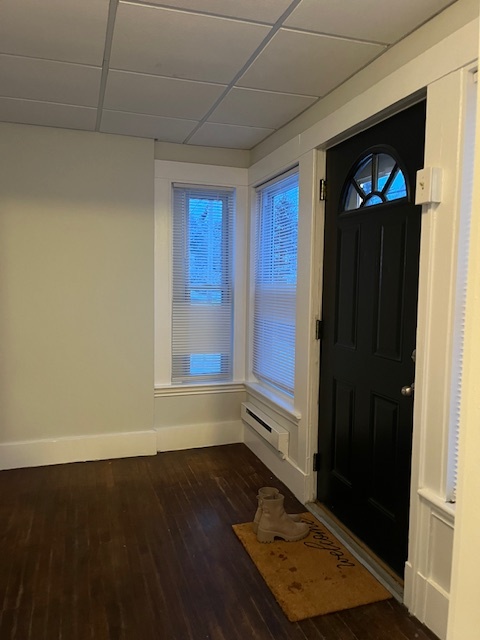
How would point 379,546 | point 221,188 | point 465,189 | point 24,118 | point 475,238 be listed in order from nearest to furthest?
point 475,238 → point 465,189 → point 379,546 → point 24,118 → point 221,188

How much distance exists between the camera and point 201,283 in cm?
386

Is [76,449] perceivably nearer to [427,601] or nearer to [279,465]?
[279,465]

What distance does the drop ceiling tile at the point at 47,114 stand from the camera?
2924 mm

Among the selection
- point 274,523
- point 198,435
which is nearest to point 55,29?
point 274,523

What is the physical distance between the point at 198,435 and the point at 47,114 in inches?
102

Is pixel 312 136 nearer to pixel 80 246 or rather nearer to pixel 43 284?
pixel 80 246

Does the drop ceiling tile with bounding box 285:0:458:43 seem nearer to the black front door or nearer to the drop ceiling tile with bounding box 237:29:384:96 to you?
the drop ceiling tile with bounding box 237:29:384:96

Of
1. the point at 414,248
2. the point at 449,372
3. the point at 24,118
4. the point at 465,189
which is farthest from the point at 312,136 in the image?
the point at 24,118

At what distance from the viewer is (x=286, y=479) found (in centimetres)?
322

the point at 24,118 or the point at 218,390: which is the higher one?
the point at 24,118

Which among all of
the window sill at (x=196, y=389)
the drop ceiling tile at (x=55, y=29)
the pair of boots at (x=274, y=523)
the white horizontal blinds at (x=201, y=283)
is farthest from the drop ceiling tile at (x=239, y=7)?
the window sill at (x=196, y=389)

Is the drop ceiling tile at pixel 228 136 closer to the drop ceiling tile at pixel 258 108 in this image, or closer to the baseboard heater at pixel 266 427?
the drop ceiling tile at pixel 258 108

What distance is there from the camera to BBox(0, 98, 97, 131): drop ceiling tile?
2924mm

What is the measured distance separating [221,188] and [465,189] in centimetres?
238
